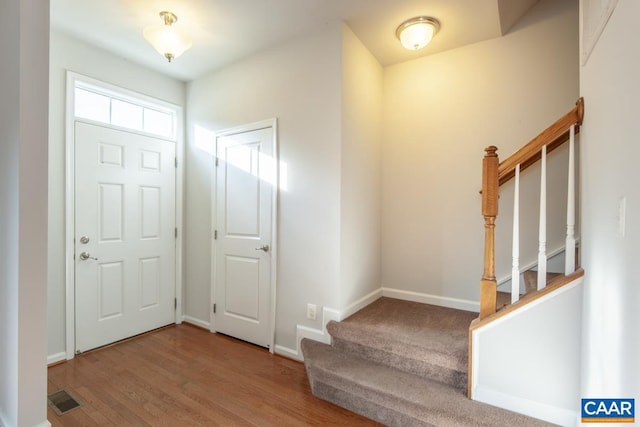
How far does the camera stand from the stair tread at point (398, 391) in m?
1.62

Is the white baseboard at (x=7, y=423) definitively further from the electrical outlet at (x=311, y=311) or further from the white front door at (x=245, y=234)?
the electrical outlet at (x=311, y=311)

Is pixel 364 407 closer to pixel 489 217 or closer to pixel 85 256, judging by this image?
pixel 489 217

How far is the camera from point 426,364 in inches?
77.1

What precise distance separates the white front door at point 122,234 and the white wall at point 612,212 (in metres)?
3.53

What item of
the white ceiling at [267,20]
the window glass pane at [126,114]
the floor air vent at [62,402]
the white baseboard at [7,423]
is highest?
the white ceiling at [267,20]

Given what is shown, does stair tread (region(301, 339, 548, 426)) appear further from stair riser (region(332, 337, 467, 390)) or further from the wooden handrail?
the wooden handrail

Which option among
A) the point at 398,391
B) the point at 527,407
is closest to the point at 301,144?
the point at 398,391

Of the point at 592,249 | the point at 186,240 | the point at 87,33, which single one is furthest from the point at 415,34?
the point at 186,240

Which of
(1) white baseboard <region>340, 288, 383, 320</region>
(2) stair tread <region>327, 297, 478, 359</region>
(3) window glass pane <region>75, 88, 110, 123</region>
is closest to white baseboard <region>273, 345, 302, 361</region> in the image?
(2) stair tread <region>327, 297, 478, 359</region>

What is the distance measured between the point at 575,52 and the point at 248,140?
281 cm

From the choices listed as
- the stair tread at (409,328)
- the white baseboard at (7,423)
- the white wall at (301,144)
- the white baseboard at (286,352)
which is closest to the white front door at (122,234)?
the white wall at (301,144)

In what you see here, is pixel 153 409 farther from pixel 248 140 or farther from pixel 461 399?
pixel 248 140

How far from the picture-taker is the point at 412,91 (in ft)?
9.52

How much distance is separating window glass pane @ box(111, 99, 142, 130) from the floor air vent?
2305 mm
